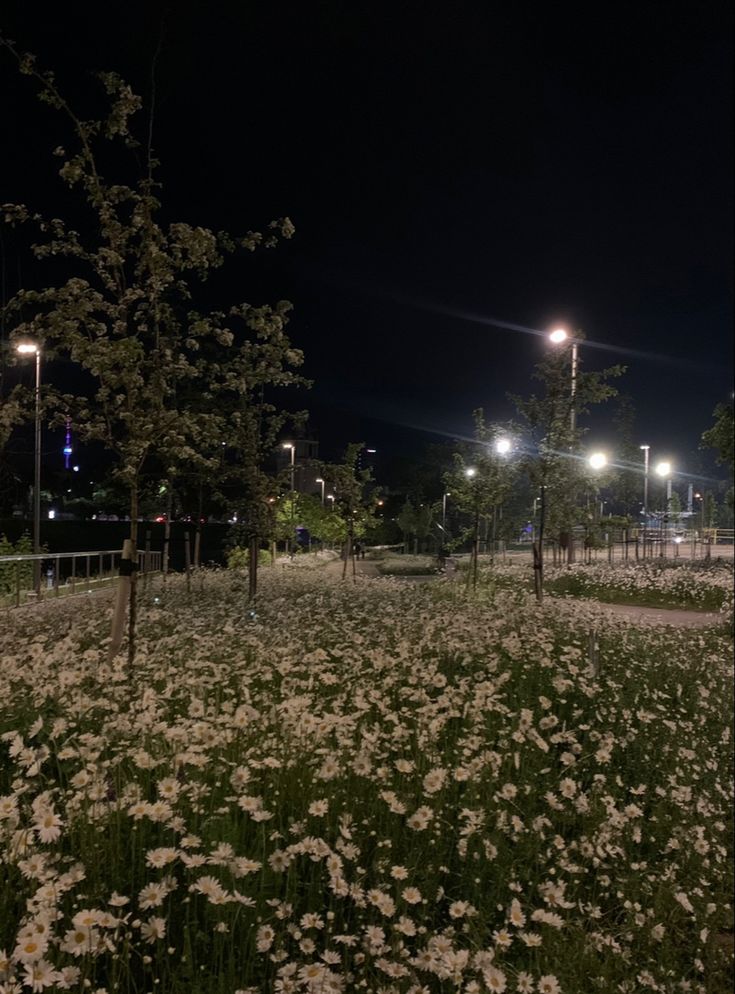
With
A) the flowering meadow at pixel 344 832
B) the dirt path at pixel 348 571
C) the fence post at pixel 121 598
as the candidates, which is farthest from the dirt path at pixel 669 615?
the fence post at pixel 121 598

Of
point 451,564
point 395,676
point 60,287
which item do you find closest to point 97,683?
point 395,676

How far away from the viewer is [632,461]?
52500 mm

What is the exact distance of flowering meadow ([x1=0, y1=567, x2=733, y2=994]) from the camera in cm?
288

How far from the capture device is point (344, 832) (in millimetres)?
3287

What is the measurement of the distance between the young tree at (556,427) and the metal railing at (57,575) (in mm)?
8207

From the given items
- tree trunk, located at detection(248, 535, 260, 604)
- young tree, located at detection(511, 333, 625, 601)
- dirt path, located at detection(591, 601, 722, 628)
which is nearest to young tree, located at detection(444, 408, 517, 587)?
young tree, located at detection(511, 333, 625, 601)

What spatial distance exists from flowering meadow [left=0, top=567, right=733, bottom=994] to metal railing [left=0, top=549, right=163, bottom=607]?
9.12 meters

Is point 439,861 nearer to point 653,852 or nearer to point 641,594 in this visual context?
point 653,852

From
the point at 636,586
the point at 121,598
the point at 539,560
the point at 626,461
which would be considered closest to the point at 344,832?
the point at 121,598

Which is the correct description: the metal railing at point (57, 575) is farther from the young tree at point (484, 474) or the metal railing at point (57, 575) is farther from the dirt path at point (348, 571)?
the young tree at point (484, 474)

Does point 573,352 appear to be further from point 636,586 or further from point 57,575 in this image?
point 57,575

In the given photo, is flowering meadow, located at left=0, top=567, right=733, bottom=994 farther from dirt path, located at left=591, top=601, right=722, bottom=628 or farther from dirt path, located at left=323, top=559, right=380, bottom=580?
dirt path, located at left=323, top=559, right=380, bottom=580

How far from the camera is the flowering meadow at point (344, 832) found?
288cm

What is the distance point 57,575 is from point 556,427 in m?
10.9
